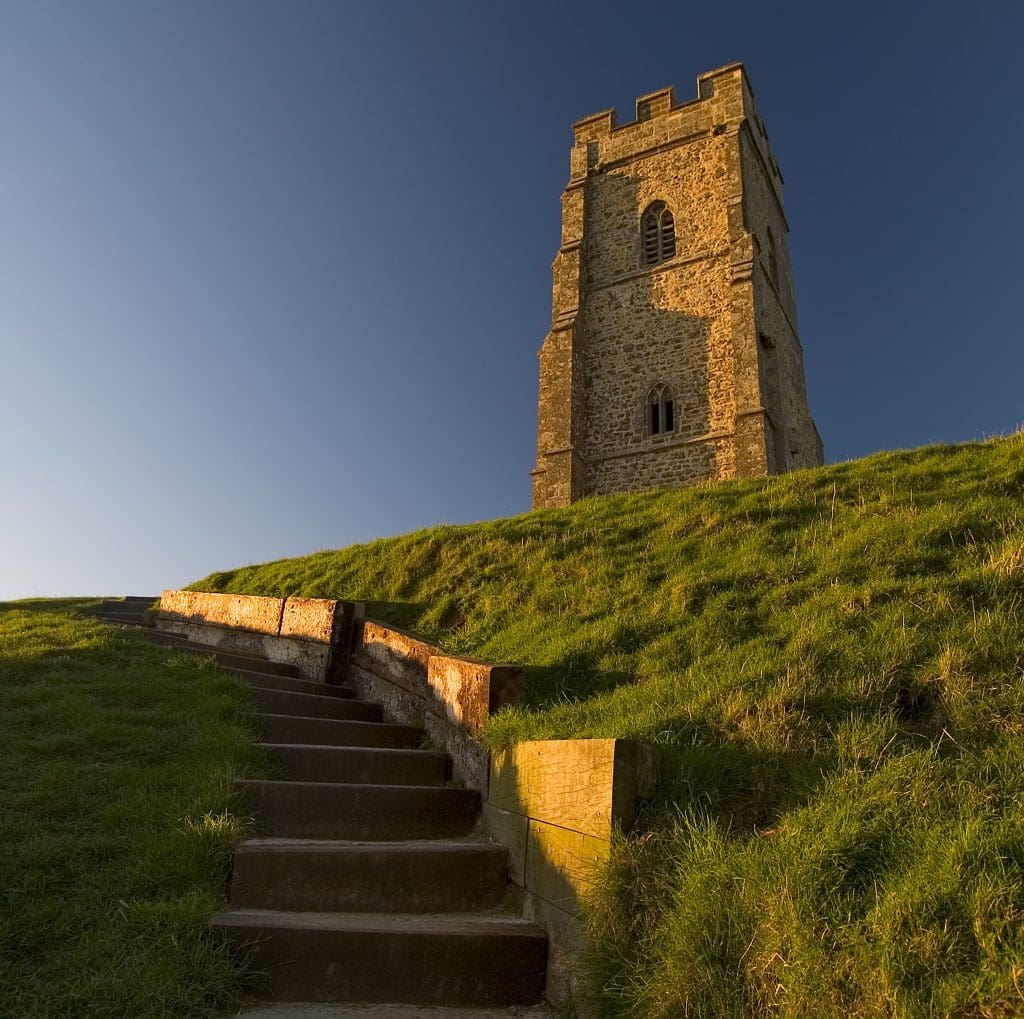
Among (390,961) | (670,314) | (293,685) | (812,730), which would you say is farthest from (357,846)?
(670,314)

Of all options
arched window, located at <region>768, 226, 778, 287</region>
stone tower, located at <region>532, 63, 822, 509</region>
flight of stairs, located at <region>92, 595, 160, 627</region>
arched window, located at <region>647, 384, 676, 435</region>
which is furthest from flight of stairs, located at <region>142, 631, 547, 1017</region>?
arched window, located at <region>768, 226, 778, 287</region>

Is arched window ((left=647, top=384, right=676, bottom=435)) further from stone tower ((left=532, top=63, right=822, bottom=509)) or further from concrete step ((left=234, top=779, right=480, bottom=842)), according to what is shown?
concrete step ((left=234, top=779, right=480, bottom=842))

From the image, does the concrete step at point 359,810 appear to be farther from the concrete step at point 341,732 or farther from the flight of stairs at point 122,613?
the flight of stairs at point 122,613

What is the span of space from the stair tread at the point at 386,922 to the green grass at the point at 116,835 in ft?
0.55

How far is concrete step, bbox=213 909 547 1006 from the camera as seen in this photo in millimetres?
3076

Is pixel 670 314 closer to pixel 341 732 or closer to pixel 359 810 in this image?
pixel 341 732

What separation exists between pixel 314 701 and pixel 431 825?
2.26 m

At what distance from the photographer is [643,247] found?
75.7ft

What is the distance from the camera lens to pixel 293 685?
22.9 feet

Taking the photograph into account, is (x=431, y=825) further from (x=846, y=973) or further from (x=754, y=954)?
(x=846, y=973)

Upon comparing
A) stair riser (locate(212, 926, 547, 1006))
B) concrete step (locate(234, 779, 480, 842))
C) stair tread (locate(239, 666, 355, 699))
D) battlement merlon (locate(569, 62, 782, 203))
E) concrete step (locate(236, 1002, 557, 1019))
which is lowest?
concrete step (locate(236, 1002, 557, 1019))

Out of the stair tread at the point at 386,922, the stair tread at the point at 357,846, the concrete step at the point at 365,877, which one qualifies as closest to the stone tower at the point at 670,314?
the stair tread at the point at 357,846

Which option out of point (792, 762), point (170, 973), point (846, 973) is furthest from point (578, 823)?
point (170, 973)

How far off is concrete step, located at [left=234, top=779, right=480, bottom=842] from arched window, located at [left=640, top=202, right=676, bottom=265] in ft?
69.5
